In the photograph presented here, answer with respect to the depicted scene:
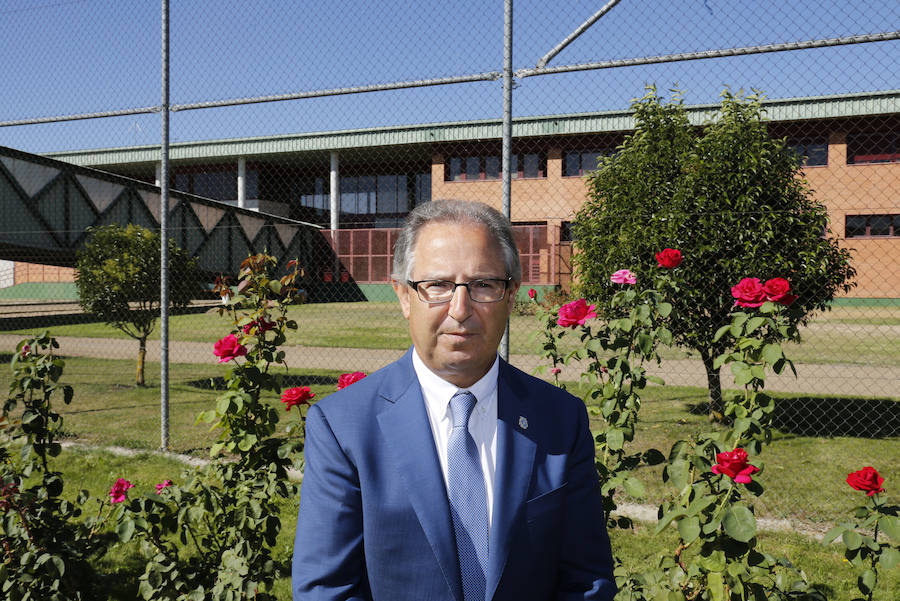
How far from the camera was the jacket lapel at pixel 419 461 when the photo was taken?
1.38 meters

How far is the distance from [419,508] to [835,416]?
26.5 ft

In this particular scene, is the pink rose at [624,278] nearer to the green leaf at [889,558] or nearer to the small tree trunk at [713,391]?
the green leaf at [889,558]

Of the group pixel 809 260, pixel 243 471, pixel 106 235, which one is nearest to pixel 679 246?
pixel 809 260

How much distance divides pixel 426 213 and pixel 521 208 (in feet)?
79.5

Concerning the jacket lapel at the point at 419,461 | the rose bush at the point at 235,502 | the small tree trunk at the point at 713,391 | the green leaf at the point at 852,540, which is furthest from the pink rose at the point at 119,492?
the small tree trunk at the point at 713,391

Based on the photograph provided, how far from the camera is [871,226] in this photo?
2217 centimetres

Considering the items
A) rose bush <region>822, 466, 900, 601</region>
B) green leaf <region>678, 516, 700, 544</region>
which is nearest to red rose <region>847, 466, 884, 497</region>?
rose bush <region>822, 466, 900, 601</region>

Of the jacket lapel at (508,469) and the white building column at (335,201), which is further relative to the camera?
the white building column at (335,201)

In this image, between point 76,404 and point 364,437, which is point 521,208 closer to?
point 76,404

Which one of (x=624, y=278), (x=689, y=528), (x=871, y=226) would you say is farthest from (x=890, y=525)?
(x=871, y=226)

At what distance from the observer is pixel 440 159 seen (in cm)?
2055

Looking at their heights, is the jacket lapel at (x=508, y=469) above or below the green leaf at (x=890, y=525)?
above

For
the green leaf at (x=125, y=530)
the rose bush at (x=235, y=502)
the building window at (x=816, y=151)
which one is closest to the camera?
the green leaf at (x=125, y=530)

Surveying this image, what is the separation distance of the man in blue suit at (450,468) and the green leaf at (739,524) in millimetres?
801
